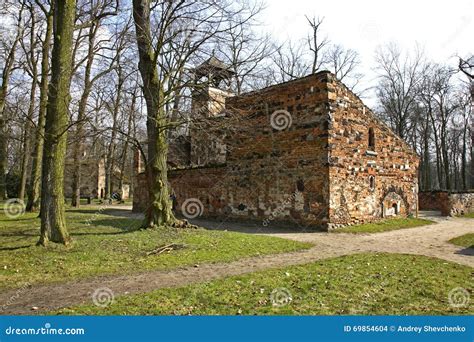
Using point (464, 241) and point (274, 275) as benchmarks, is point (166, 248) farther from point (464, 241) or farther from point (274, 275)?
point (464, 241)

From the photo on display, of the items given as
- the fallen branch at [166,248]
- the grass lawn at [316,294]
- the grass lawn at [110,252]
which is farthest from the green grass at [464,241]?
the fallen branch at [166,248]

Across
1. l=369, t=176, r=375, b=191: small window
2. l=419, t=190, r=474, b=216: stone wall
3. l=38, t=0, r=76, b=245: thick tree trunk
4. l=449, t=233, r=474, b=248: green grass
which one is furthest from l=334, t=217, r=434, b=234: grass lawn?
l=38, t=0, r=76, b=245: thick tree trunk

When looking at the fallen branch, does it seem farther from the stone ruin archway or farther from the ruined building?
the stone ruin archway

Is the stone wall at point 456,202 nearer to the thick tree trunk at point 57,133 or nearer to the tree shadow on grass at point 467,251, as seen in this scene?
the tree shadow on grass at point 467,251

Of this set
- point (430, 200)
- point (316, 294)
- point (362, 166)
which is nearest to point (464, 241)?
point (362, 166)

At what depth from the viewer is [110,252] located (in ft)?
Result: 30.6

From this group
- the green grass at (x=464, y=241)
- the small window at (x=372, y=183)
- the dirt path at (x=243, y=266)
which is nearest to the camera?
the dirt path at (x=243, y=266)

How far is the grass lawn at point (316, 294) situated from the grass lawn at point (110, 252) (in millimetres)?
2187

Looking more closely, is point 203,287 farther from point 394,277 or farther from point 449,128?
point 449,128

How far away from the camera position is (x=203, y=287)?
633 centimetres

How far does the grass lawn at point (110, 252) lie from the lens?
7648 mm

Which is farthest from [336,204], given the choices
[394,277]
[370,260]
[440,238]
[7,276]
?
[7,276]

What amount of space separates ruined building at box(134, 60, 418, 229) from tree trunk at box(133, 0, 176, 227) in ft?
4.48

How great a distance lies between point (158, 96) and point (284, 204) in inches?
280
